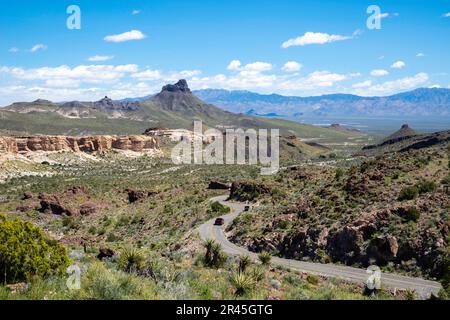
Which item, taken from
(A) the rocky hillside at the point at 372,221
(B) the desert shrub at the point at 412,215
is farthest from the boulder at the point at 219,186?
(B) the desert shrub at the point at 412,215

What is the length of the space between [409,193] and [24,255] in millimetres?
26770

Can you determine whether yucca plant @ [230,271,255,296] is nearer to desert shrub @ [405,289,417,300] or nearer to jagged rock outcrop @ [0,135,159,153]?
desert shrub @ [405,289,417,300]

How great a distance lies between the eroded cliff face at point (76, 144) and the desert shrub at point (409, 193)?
77.3 m

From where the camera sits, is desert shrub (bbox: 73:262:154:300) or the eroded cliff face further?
the eroded cliff face

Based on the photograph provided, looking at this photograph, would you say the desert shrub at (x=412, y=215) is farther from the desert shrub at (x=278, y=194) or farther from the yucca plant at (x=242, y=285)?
the desert shrub at (x=278, y=194)

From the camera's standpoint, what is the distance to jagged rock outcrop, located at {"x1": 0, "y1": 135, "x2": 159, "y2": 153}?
→ 290ft

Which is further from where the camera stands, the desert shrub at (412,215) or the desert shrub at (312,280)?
the desert shrub at (412,215)

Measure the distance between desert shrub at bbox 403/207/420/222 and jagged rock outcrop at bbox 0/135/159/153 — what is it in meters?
78.9

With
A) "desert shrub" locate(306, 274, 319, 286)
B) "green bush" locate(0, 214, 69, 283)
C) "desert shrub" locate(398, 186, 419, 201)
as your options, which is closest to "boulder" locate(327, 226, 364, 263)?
"desert shrub" locate(398, 186, 419, 201)

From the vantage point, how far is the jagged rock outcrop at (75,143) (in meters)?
88.4

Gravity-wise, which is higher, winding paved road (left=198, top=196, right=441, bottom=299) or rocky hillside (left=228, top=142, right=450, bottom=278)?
rocky hillside (left=228, top=142, right=450, bottom=278)
